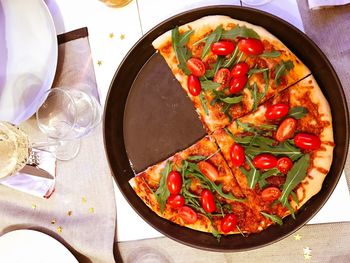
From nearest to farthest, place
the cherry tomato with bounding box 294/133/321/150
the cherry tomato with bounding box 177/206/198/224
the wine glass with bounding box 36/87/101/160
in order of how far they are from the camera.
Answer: the cherry tomato with bounding box 294/133/321/150 < the cherry tomato with bounding box 177/206/198/224 < the wine glass with bounding box 36/87/101/160

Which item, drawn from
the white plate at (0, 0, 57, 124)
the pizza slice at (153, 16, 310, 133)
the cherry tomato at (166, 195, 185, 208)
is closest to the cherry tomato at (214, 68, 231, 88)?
the pizza slice at (153, 16, 310, 133)

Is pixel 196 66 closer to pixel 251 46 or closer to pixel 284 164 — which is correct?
pixel 251 46

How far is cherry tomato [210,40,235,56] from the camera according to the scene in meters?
1.78

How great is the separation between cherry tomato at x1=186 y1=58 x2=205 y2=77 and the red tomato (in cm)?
15

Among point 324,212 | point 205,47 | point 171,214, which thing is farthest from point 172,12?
Answer: point 324,212

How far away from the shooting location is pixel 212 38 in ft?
5.91

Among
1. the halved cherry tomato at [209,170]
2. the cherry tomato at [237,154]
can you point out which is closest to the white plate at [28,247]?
the halved cherry tomato at [209,170]

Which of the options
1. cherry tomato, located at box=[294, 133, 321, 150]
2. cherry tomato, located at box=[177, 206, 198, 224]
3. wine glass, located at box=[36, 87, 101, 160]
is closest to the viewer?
cherry tomato, located at box=[294, 133, 321, 150]

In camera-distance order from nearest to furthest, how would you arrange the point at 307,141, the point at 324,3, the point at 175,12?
the point at 307,141
the point at 324,3
the point at 175,12

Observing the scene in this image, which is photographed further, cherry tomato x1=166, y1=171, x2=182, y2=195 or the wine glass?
the wine glass

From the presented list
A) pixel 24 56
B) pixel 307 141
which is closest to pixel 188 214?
pixel 307 141

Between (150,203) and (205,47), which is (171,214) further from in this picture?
(205,47)

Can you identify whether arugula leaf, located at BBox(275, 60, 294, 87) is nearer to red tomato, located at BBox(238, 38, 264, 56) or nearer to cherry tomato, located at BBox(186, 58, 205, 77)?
red tomato, located at BBox(238, 38, 264, 56)

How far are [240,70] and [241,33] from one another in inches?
5.0
